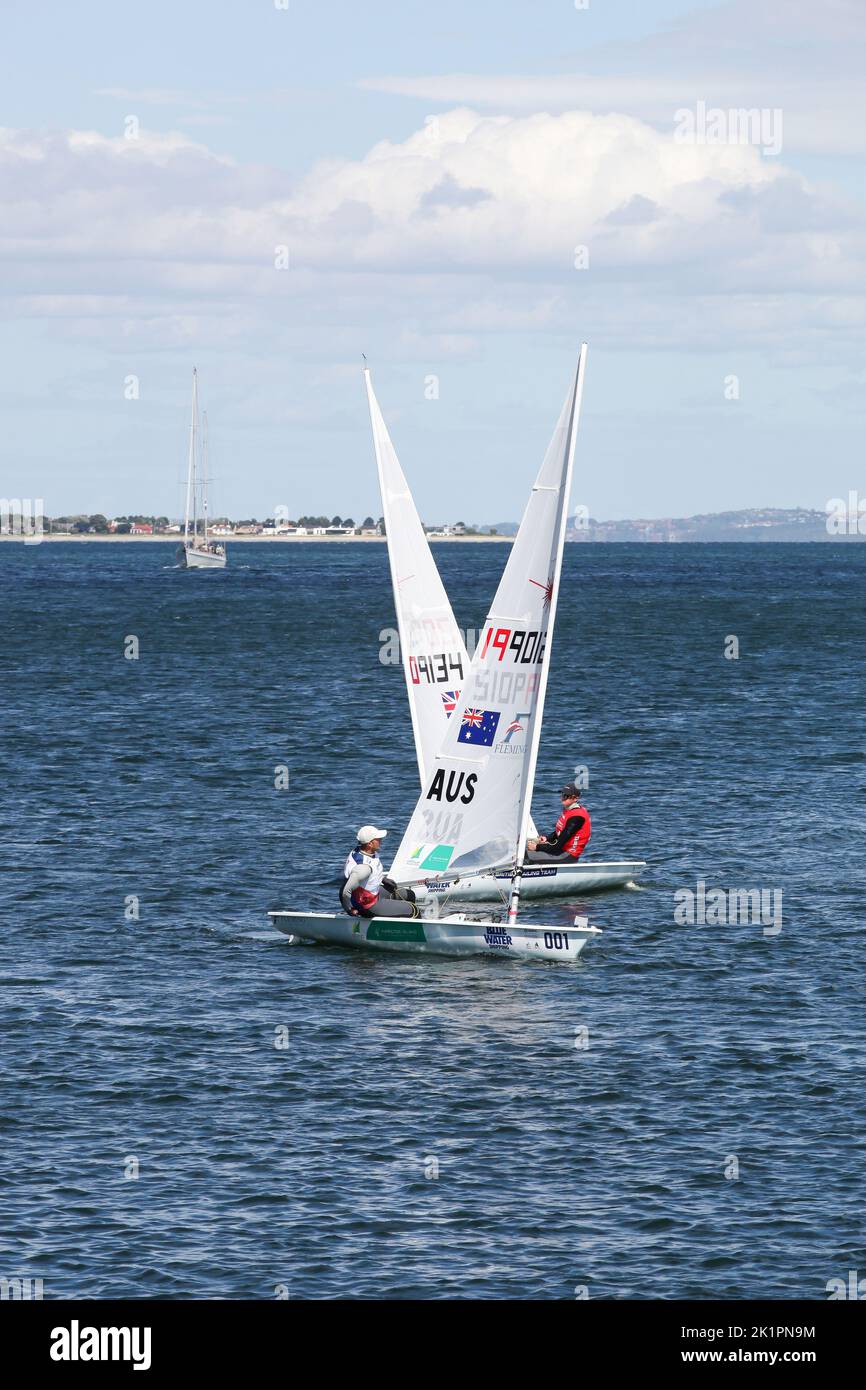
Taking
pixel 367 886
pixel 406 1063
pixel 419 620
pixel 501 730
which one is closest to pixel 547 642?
pixel 501 730

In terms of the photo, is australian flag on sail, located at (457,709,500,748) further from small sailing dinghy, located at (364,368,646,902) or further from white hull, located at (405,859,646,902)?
white hull, located at (405,859,646,902)

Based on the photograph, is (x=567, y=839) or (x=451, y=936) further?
(x=567, y=839)

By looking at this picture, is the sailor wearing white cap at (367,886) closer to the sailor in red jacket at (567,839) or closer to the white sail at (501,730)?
the white sail at (501,730)

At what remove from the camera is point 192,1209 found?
24016mm

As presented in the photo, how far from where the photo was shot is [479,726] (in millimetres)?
39219

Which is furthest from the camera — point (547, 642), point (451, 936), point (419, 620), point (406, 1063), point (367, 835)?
point (419, 620)

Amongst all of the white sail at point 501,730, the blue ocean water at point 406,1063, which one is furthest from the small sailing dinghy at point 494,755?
the blue ocean water at point 406,1063

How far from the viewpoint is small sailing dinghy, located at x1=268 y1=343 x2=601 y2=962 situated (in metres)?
37.0

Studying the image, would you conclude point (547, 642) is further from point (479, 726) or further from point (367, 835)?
point (367, 835)

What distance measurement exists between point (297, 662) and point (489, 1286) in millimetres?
90314

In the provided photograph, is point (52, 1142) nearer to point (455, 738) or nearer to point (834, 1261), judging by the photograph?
point (834, 1261)

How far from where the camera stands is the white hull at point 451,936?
3606cm

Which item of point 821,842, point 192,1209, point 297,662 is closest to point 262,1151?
point 192,1209

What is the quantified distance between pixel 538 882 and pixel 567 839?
1.26 meters
